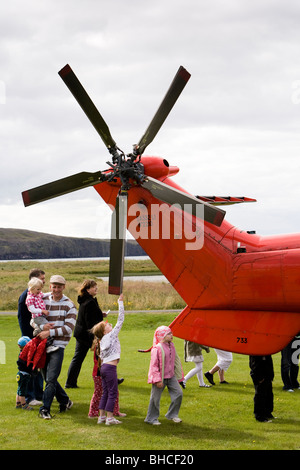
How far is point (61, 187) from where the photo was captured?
8.64 metres

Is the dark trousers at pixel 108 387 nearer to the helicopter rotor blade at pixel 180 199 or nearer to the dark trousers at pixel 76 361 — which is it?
the dark trousers at pixel 76 361

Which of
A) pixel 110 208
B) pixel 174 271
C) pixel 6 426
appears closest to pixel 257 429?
pixel 174 271

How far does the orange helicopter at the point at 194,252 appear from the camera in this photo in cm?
808

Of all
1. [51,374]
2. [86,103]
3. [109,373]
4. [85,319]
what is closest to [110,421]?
[109,373]

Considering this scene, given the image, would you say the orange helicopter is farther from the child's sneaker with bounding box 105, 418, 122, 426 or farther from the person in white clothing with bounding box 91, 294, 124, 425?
the child's sneaker with bounding box 105, 418, 122, 426

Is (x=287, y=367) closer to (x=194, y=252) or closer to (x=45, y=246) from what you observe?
(x=194, y=252)

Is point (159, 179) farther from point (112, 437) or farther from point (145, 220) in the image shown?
point (112, 437)

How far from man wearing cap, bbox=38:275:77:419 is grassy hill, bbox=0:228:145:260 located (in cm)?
14619

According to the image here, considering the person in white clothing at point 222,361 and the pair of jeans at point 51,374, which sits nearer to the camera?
the pair of jeans at point 51,374

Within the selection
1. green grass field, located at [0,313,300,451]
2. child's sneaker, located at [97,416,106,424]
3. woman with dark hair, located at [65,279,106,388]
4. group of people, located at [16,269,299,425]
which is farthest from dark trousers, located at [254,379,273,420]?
woman with dark hair, located at [65,279,106,388]

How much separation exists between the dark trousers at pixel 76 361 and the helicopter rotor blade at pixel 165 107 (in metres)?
4.08

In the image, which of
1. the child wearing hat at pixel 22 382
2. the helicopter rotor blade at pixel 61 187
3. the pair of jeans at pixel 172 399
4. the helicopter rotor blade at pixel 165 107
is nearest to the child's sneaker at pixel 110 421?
the pair of jeans at pixel 172 399

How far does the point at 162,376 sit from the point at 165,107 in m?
4.41
